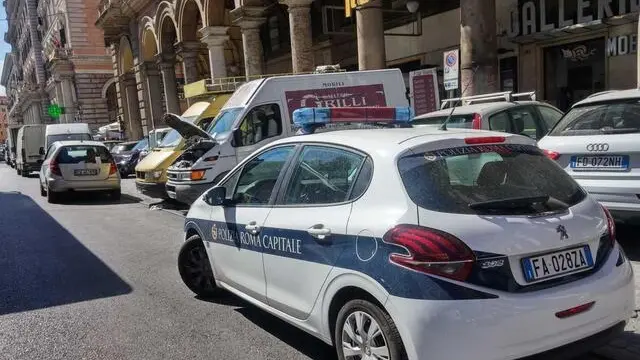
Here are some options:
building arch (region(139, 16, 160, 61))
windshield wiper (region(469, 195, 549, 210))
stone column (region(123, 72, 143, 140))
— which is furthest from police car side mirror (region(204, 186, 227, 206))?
stone column (region(123, 72, 143, 140))

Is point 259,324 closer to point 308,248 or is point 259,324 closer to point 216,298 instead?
point 216,298

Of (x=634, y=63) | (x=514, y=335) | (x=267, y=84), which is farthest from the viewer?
(x=634, y=63)

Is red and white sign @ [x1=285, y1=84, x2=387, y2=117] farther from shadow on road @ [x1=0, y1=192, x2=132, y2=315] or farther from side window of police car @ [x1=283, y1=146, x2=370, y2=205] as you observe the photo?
side window of police car @ [x1=283, y1=146, x2=370, y2=205]

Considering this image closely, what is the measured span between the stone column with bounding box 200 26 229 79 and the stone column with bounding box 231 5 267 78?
7.71 ft

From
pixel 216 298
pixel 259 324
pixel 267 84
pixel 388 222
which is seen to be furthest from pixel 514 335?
pixel 267 84

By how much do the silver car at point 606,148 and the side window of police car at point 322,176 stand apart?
9.87ft

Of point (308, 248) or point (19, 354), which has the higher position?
point (308, 248)

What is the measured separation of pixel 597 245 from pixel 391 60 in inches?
637

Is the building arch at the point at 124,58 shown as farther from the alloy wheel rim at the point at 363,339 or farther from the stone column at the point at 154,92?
the alloy wheel rim at the point at 363,339

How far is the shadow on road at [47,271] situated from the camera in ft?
17.4

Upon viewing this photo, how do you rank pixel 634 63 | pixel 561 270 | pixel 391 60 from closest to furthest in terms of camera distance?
pixel 561 270 → pixel 634 63 → pixel 391 60

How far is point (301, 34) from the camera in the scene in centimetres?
1530

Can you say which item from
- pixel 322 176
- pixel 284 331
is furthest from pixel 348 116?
pixel 284 331

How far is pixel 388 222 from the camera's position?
8.96ft
